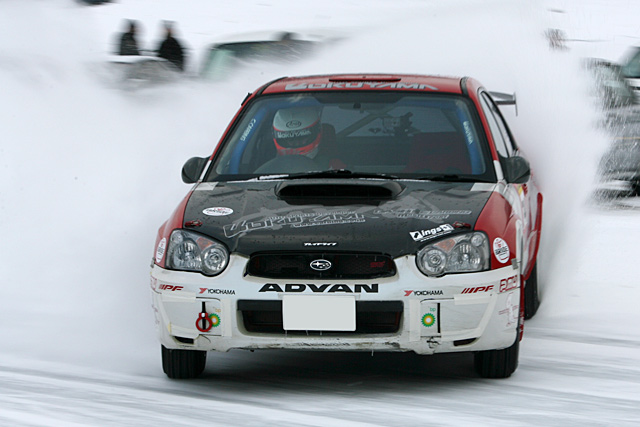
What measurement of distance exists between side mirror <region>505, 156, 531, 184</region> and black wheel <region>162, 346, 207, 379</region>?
171cm

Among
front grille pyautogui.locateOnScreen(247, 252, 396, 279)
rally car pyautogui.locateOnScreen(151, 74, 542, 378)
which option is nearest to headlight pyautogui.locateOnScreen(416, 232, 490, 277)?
rally car pyautogui.locateOnScreen(151, 74, 542, 378)

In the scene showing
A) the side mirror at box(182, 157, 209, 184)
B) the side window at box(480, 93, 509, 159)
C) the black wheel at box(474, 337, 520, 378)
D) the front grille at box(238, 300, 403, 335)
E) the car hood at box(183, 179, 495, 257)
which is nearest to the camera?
the front grille at box(238, 300, 403, 335)

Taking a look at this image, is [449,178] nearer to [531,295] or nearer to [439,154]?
[439,154]

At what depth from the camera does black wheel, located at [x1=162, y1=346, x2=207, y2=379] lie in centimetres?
508

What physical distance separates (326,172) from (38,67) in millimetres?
9048

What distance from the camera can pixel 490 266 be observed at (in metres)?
4.72

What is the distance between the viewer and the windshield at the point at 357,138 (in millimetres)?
5617

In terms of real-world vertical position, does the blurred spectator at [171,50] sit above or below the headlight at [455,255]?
below

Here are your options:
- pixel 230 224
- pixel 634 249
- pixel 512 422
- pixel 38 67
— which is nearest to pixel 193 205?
pixel 230 224

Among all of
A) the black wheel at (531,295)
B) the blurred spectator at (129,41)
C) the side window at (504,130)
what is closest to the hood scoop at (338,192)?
the side window at (504,130)

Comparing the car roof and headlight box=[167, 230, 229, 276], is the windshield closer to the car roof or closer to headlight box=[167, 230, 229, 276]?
the car roof

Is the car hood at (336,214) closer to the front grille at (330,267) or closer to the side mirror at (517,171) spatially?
the front grille at (330,267)

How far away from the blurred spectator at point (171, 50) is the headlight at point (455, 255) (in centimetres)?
1060

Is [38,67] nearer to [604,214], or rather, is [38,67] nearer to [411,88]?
[604,214]
